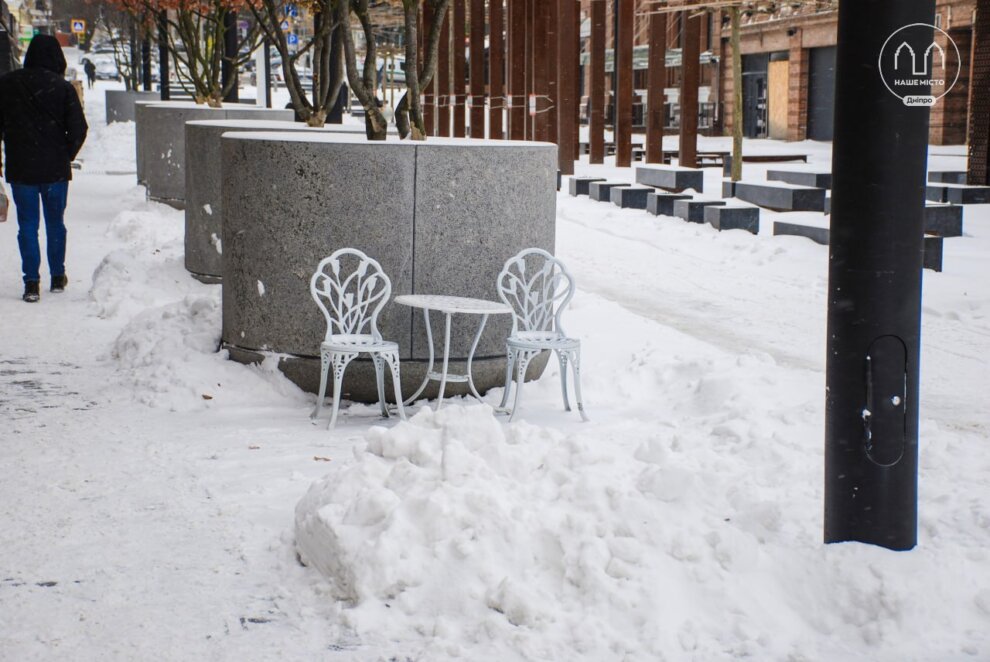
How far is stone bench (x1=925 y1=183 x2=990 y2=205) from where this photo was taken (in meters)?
18.4

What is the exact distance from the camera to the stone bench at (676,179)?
2038 centimetres

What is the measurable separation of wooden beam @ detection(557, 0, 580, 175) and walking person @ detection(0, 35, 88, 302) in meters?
17.7

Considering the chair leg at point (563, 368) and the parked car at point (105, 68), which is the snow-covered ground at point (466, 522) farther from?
the parked car at point (105, 68)

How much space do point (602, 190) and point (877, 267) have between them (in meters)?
16.8

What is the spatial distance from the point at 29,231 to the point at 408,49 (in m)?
3.59

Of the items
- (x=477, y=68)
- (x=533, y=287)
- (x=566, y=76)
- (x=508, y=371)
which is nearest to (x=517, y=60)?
(x=477, y=68)

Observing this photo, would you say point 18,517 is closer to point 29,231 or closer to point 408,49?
point 408,49

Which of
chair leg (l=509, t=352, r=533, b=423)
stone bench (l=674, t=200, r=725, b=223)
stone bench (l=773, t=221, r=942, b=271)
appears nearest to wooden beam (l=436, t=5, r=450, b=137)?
stone bench (l=674, t=200, r=725, b=223)

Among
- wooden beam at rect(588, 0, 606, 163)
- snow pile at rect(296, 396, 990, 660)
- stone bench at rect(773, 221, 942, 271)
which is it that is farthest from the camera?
wooden beam at rect(588, 0, 606, 163)

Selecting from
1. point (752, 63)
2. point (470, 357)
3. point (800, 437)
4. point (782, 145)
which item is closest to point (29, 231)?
point (470, 357)

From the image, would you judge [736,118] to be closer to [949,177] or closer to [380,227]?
[949,177]

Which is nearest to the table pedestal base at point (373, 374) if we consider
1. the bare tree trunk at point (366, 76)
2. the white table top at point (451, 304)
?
the white table top at point (451, 304)

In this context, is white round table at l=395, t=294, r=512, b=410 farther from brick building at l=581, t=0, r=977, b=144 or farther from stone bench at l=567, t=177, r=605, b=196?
brick building at l=581, t=0, r=977, b=144

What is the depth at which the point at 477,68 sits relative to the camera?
32000 mm
